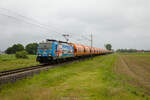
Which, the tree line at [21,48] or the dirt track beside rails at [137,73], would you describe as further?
the tree line at [21,48]

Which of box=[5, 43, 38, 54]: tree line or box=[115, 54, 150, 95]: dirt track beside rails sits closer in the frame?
box=[115, 54, 150, 95]: dirt track beside rails

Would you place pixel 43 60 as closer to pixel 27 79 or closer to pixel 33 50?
pixel 27 79

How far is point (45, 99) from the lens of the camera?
6434mm

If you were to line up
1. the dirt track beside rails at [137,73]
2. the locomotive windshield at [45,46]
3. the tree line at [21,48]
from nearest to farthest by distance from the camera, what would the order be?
the dirt track beside rails at [137,73] < the locomotive windshield at [45,46] < the tree line at [21,48]

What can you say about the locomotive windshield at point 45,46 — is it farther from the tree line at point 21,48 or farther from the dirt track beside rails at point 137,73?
the tree line at point 21,48

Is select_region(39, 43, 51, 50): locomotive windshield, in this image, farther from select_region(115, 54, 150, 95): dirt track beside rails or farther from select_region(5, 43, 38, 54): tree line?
select_region(5, 43, 38, 54): tree line

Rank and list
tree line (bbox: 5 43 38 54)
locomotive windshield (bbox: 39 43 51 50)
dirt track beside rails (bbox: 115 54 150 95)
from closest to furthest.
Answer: dirt track beside rails (bbox: 115 54 150 95) < locomotive windshield (bbox: 39 43 51 50) < tree line (bbox: 5 43 38 54)

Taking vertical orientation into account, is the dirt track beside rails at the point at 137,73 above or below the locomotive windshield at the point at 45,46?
below

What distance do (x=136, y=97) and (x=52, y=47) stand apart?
487 inches

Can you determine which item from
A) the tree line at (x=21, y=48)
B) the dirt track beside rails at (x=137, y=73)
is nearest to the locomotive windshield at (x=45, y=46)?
the dirt track beside rails at (x=137, y=73)

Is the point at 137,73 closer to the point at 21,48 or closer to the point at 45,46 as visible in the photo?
the point at 45,46

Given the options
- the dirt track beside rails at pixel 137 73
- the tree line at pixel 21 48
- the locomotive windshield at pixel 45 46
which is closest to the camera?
the dirt track beside rails at pixel 137 73

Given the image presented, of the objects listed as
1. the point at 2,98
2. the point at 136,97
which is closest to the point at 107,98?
the point at 136,97

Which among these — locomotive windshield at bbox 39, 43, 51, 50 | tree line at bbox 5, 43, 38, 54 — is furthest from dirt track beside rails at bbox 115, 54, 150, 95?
tree line at bbox 5, 43, 38, 54
